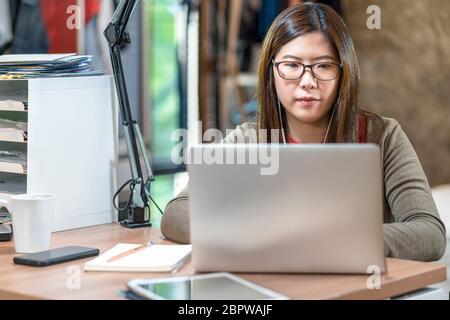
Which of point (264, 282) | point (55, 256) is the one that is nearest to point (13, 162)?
point (55, 256)

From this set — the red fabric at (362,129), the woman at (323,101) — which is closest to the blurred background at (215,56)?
the woman at (323,101)

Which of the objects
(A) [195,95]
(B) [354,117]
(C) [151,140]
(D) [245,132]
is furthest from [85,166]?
(A) [195,95]

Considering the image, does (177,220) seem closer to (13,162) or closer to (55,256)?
(55,256)

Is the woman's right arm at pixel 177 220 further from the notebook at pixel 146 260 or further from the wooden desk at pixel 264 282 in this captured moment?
the wooden desk at pixel 264 282

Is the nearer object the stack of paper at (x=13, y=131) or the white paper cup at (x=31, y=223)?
the white paper cup at (x=31, y=223)

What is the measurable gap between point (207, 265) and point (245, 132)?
0.68 m

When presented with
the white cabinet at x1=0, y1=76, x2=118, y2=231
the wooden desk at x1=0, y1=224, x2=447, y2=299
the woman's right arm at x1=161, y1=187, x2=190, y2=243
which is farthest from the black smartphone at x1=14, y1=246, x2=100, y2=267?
the white cabinet at x1=0, y1=76, x2=118, y2=231

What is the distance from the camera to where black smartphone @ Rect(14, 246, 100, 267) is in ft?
5.66

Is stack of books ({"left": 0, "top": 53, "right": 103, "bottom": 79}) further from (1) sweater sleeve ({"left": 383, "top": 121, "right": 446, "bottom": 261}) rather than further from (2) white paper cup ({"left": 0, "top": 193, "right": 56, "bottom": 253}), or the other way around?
(1) sweater sleeve ({"left": 383, "top": 121, "right": 446, "bottom": 261})

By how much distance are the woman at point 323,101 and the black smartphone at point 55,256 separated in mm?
209

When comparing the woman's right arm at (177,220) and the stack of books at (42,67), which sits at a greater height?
the stack of books at (42,67)

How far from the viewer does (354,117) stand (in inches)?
82.3

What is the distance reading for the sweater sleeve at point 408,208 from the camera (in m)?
1.79

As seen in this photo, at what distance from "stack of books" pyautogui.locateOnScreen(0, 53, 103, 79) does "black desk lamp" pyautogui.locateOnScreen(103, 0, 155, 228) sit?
0.26 feet
